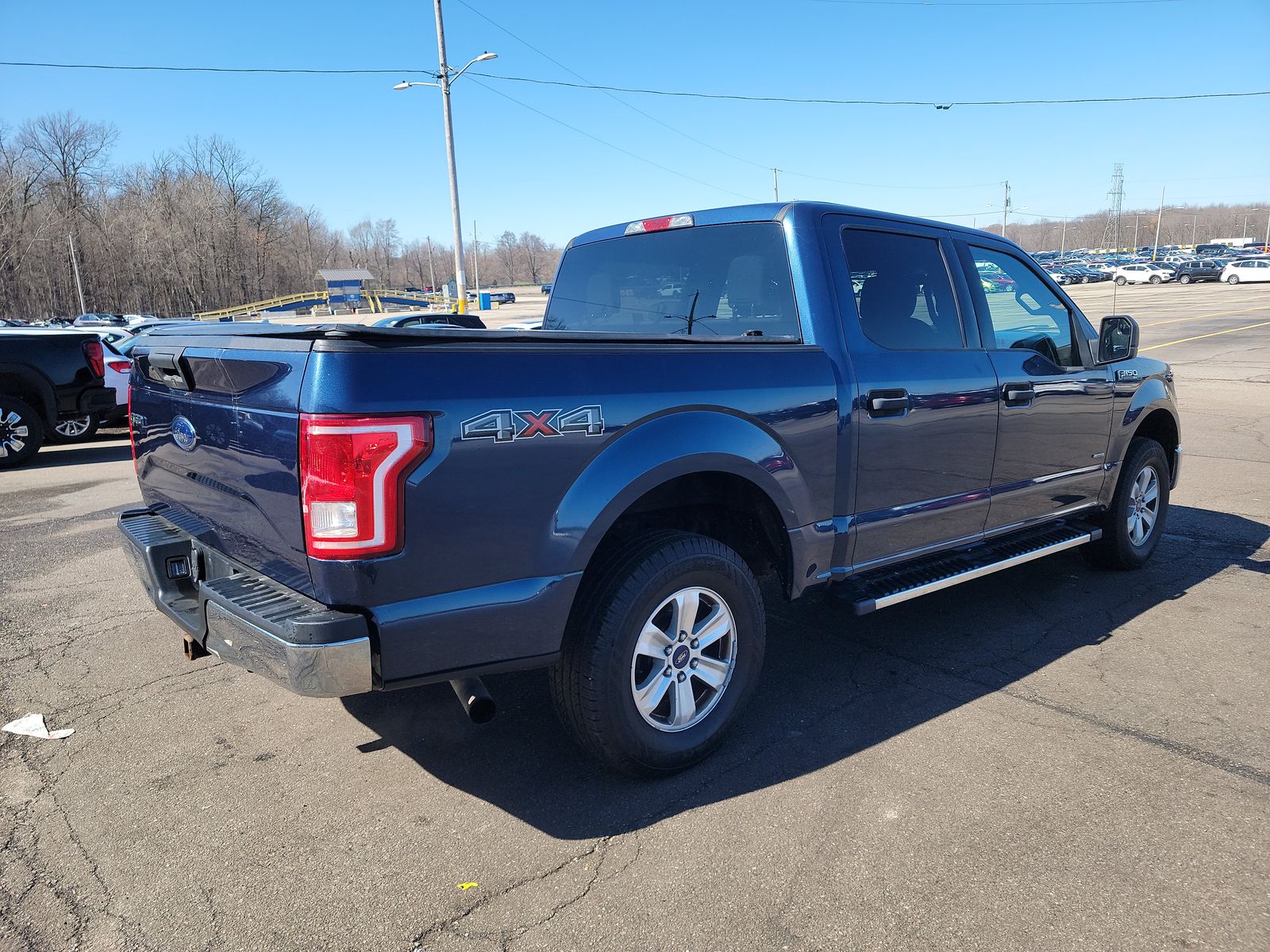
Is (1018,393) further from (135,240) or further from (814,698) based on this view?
(135,240)

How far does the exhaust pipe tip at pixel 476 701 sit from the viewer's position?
2.54m

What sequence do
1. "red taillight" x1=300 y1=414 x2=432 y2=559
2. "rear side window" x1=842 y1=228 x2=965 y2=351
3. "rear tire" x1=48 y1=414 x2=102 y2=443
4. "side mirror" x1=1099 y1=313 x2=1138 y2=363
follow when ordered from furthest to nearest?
"rear tire" x1=48 y1=414 x2=102 y2=443 → "side mirror" x1=1099 y1=313 x2=1138 y2=363 → "rear side window" x1=842 y1=228 x2=965 y2=351 → "red taillight" x1=300 y1=414 x2=432 y2=559

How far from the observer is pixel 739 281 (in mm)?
3674

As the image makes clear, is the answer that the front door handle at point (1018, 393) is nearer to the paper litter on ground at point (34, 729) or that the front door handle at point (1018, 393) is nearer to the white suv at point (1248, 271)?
the paper litter on ground at point (34, 729)

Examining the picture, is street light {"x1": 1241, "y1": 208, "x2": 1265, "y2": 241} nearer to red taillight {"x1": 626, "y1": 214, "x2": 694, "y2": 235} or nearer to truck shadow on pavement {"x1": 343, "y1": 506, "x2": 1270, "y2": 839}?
truck shadow on pavement {"x1": 343, "y1": 506, "x2": 1270, "y2": 839}

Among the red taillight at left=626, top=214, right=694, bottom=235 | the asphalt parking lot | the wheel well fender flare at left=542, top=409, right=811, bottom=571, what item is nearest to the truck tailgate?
the wheel well fender flare at left=542, top=409, right=811, bottom=571

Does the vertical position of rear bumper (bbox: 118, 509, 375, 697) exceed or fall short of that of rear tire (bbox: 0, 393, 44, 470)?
it exceeds it

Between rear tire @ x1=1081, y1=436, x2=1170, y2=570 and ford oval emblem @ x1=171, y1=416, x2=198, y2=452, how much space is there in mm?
4808

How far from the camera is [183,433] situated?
2918 millimetres

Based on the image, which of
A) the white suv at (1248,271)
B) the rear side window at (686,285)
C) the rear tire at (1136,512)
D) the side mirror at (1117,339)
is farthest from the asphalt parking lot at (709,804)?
the white suv at (1248,271)

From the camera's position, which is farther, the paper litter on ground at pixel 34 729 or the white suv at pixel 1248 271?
the white suv at pixel 1248 271

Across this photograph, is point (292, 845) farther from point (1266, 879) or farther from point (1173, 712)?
point (1173, 712)

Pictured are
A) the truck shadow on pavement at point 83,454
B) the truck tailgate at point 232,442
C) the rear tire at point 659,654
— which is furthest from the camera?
the truck shadow on pavement at point 83,454

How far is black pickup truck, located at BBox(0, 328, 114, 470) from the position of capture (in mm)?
9570
